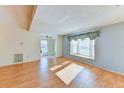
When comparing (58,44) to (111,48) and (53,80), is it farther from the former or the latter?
(53,80)

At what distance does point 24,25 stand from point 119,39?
5.62m

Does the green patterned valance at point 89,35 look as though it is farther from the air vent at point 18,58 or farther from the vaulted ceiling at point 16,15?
the air vent at point 18,58

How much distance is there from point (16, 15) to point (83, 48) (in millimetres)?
4797

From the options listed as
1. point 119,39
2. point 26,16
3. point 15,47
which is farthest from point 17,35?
point 119,39

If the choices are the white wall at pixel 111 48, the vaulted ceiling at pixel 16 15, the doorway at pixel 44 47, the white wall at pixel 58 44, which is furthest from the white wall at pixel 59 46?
the white wall at pixel 111 48

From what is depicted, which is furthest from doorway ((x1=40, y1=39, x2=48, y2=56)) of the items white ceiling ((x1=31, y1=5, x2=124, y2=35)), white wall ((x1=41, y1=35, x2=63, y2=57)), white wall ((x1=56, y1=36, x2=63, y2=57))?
white ceiling ((x1=31, y1=5, x2=124, y2=35))

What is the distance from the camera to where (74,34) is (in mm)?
8188

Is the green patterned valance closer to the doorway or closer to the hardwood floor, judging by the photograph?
the hardwood floor

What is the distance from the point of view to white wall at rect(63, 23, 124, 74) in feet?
14.9

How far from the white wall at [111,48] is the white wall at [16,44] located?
460 centimetres

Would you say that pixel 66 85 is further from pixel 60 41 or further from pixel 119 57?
pixel 60 41

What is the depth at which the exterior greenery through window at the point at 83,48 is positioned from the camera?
21.4ft

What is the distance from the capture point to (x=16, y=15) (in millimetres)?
5766

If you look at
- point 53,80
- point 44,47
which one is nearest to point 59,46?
point 44,47
